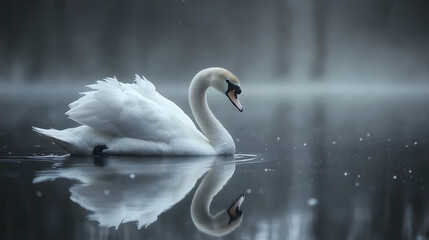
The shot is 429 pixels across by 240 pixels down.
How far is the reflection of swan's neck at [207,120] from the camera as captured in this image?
9078 millimetres

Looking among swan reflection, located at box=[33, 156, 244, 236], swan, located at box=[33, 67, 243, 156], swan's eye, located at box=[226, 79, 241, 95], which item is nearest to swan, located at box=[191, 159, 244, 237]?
swan reflection, located at box=[33, 156, 244, 236]

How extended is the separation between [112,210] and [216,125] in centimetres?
349

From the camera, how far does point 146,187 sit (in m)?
6.82

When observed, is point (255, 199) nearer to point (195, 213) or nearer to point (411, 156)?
point (195, 213)

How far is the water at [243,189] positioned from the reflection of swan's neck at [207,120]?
190 millimetres

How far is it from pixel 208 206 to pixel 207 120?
10.7 feet

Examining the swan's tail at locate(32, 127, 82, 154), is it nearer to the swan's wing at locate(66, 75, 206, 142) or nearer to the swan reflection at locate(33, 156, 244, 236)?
the swan's wing at locate(66, 75, 206, 142)

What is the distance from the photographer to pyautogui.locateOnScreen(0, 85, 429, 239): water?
5340 millimetres

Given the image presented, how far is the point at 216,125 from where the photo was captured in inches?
363

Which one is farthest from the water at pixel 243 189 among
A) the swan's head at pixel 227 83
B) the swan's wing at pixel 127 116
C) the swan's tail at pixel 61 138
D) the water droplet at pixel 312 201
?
the swan's head at pixel 227 83

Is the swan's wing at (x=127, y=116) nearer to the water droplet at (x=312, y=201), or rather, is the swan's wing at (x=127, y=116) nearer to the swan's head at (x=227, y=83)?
the swan's head at (x=227, y=83)

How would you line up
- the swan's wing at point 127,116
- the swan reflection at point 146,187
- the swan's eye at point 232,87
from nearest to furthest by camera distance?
the swan reflection at point 146,187 < the swan's wing at point 127,116 < the swan's eye at point 232,87

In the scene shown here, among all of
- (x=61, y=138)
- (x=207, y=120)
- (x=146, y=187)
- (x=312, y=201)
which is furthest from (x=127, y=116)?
(x=312, y=201)

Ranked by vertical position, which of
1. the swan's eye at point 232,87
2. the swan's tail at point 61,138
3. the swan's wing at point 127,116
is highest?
the swan's eye at point 232,87
